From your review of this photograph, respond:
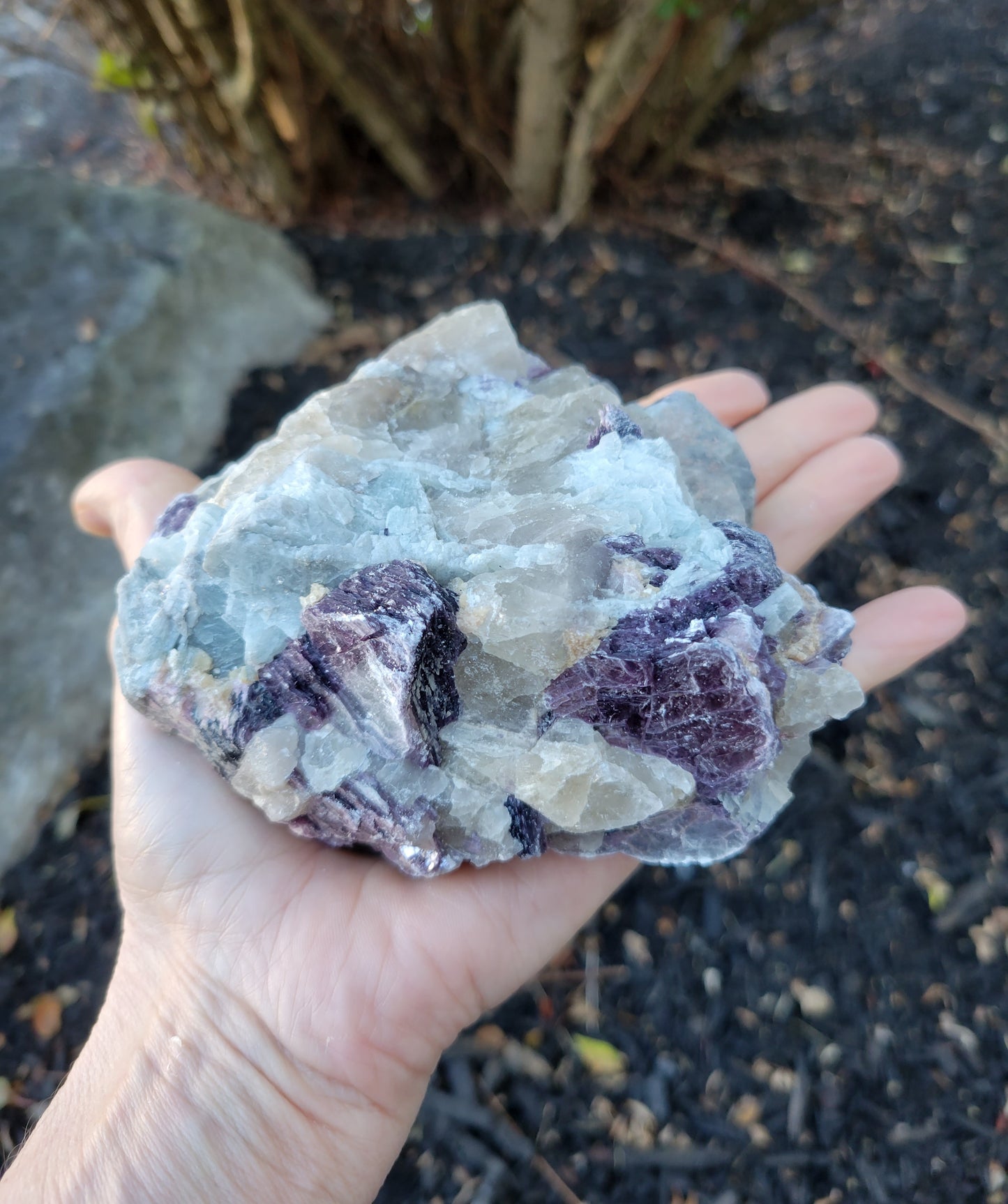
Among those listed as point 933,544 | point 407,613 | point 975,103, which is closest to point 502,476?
point 407,613

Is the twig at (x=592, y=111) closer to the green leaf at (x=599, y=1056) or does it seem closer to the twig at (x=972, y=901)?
the twig at (x=972, y=901)

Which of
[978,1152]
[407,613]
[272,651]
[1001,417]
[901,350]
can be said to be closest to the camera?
[407,613]

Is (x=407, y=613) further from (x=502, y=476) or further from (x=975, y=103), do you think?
(x=975, y=103)

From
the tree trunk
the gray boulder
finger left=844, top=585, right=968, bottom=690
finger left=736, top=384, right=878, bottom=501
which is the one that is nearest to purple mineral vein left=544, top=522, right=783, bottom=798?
finger left=844, top=585, right=968, bottom=690

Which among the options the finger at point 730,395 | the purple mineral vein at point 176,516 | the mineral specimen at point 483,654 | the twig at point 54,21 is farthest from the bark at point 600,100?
the purple mineral vein at point 176,516

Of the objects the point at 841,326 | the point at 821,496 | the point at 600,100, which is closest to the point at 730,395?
the point at 821,496

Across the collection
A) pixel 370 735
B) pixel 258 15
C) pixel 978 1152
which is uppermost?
pixel 258 15

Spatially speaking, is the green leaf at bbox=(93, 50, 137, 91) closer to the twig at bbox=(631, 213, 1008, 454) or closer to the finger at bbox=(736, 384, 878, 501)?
the twig at bbox=(631, 213, 1008, 454)

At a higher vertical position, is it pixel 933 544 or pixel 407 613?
pixel 407 613
